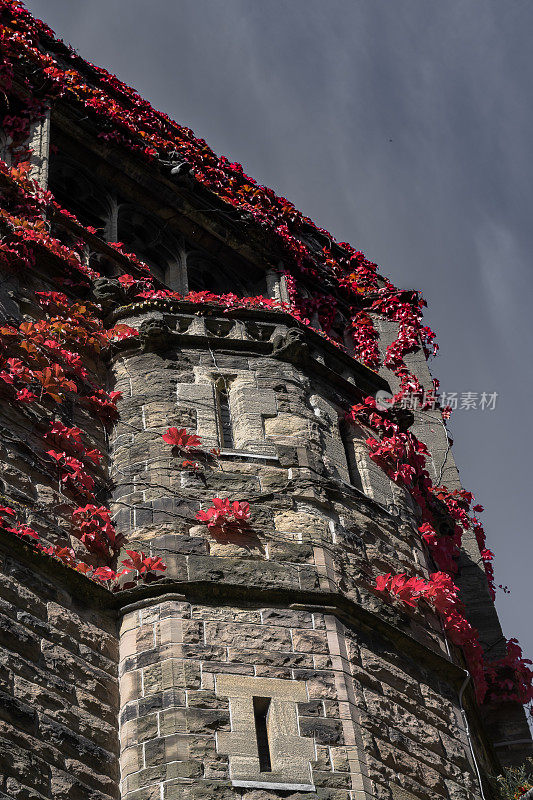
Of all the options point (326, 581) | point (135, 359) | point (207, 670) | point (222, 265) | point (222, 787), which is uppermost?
point (222, 265)

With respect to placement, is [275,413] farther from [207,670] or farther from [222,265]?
[222,265]

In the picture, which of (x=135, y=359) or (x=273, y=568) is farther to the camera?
(x=135, y=359)

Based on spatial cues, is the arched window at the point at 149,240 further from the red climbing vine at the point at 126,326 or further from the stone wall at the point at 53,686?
the stone wall at the point at 53,686

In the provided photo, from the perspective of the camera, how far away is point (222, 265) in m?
19.9

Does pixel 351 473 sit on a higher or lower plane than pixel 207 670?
higher

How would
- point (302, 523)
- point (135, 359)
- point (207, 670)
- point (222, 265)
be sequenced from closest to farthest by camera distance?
point (207, 670) < point (302, 523) < point (135, 359) < point (222, 265)

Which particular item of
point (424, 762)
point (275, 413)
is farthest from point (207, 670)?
point (275, 413)

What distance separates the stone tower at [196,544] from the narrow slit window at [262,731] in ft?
0.07

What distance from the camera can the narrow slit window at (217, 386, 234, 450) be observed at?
1382cm

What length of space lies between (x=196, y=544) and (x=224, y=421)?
2.26 meters

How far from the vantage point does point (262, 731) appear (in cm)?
1079

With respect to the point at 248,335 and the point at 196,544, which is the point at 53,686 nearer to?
the point at 196,544

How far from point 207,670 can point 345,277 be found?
12.2 m

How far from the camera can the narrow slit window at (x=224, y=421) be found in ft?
45.3
